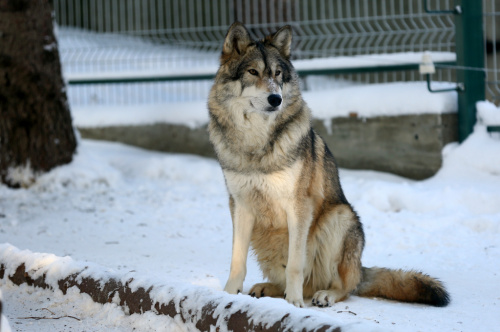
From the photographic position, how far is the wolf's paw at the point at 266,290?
4.67 meters

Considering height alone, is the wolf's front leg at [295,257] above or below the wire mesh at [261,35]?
below

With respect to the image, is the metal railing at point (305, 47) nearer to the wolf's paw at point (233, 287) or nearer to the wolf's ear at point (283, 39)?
the wolf's ear at point (283, 39)

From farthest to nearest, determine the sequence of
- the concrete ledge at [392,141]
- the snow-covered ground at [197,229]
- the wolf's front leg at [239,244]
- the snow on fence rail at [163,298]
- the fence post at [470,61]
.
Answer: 1. the concrete ledge at [392,141]
2. the fence post at [470,61]
3. the wolf's front leg at [239,244]
4. the snow-covered ground at [197,229]
5. the snow on fence rail at [163,298]

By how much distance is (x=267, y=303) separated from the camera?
3.20m

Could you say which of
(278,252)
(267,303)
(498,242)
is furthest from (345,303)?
(498,242)

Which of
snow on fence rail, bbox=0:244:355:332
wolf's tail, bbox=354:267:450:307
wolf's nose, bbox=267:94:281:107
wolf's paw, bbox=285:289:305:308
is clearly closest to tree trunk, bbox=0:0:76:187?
snow on fence rail, bbox=0:244:355:332

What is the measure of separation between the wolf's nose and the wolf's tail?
1.40 m

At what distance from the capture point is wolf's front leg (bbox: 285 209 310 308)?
14.4 feet

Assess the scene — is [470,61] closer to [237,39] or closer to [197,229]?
[197,229]

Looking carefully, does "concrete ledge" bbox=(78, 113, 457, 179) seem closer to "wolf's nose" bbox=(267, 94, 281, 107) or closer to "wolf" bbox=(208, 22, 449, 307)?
"wolf" bbox=(208, 22, 449, 307)

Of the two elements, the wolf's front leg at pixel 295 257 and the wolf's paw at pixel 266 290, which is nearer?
the wolf's front leg at pixel 295 257

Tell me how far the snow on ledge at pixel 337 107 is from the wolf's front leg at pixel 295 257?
406 centimetres

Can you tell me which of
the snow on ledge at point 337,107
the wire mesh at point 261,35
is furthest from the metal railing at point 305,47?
the snow on ledge at point 337,107

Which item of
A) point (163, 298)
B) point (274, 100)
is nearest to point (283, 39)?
point (274, 100)
